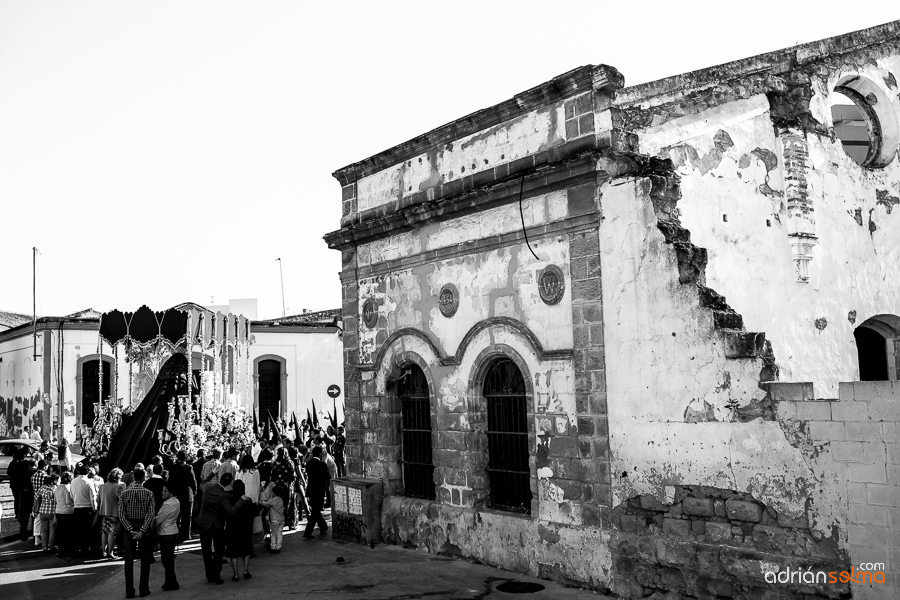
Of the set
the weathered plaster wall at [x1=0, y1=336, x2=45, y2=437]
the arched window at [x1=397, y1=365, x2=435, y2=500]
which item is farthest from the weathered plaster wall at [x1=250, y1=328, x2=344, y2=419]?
the arched window at [x1=397, y1=365, x2=435, y2=500]

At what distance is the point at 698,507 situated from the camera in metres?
8.73

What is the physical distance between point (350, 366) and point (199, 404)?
6245mm

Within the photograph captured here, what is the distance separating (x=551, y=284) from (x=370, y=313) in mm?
4109

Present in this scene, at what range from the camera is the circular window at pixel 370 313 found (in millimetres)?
13633

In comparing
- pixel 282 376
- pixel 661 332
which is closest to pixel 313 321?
pixel 282 376

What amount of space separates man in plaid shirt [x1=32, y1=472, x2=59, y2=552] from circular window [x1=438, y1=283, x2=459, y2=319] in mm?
7163

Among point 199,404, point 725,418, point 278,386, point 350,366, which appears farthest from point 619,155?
point 278,386

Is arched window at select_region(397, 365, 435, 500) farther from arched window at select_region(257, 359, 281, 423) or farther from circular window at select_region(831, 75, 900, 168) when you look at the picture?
arched window at select_region(257, 359, 281, 423)

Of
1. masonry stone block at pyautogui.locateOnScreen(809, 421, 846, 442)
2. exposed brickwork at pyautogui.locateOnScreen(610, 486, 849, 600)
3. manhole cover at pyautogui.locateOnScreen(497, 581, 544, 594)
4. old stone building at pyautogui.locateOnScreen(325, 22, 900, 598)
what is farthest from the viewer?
manhole cover at pyautogui.locateOnScreen(497, 581, 544, 594)

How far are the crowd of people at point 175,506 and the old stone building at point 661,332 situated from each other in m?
1.78

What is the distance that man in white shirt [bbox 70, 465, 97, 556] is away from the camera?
13391 millimetres

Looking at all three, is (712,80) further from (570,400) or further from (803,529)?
(803,529)

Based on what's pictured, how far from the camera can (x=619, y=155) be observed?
9.60 meters

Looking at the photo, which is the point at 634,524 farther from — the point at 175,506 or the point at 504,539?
the point at 175,506
